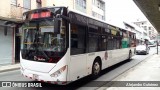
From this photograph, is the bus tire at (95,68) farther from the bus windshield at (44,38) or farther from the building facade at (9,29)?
the building facade at (9,29)

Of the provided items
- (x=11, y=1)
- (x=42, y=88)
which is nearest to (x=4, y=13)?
(x=11, y=1)

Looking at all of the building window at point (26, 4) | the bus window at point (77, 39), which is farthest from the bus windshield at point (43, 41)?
the building window at point (26, 4)

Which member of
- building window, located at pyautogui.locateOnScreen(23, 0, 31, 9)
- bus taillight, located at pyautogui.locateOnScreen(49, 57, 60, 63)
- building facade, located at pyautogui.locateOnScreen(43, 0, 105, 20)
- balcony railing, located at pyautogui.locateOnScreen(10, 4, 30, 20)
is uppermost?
building facade, located at pyautogui.locateOnScreen(43, 0, 105, 20)

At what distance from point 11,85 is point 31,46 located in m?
2.27

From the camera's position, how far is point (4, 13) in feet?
55.0

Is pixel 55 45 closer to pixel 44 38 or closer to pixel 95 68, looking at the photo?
pixel 44 38

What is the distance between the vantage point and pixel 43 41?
7.12m

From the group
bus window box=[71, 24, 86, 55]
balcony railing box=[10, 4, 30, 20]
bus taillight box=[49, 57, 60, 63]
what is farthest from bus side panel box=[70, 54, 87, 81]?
balcony railing box=[10, 4, 30, 20]

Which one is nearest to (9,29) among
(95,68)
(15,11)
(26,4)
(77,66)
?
(15,11)

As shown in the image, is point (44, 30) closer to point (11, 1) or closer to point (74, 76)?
point (74, 76)

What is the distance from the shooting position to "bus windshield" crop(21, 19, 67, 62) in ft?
22.6

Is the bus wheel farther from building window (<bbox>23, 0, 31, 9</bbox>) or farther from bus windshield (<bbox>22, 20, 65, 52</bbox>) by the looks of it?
building window (<bbox>23, 0, 31, 9</bbox>)

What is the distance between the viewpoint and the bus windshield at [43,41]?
6891mm

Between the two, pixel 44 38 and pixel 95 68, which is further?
pixel 95 68
